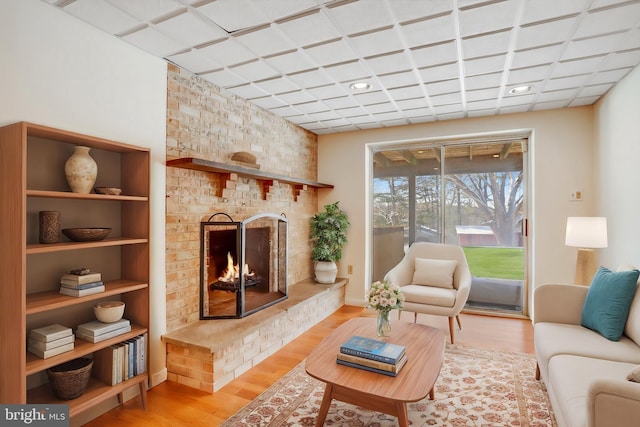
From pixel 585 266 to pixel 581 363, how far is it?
1805 mm

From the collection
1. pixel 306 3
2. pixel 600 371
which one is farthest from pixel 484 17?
pixel 600 371

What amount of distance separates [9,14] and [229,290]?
92.7 inches

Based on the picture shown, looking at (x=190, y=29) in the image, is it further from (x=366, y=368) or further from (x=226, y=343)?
(x=366, y=368)

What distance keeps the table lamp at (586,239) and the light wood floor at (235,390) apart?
2.75 ft

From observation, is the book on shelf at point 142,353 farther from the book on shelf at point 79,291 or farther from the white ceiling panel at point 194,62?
the white ceiling panel at point 194,62

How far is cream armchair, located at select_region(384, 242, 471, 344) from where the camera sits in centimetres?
324

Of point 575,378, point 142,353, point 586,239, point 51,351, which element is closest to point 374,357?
point 575,378

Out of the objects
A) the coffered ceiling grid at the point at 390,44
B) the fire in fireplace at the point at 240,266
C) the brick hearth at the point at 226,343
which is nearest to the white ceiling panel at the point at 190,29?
the coffered ceiling grid at the point at 390,44

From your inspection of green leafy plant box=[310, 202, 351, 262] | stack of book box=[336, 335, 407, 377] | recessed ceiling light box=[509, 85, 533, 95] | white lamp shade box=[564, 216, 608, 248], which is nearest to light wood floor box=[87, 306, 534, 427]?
stack of book box=[336, 335, 407, 377]

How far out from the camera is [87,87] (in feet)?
6.91

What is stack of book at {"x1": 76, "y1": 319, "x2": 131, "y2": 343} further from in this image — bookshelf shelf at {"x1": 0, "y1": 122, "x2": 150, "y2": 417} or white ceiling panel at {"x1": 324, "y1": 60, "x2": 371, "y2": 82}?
white ceiling panel at {"x1": 324, "y1": 60, "x2": 371, "y2": 82}

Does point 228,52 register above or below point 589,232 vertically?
above

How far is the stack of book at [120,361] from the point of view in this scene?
80.5 inches

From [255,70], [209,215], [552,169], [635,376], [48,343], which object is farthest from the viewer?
[552,169]
